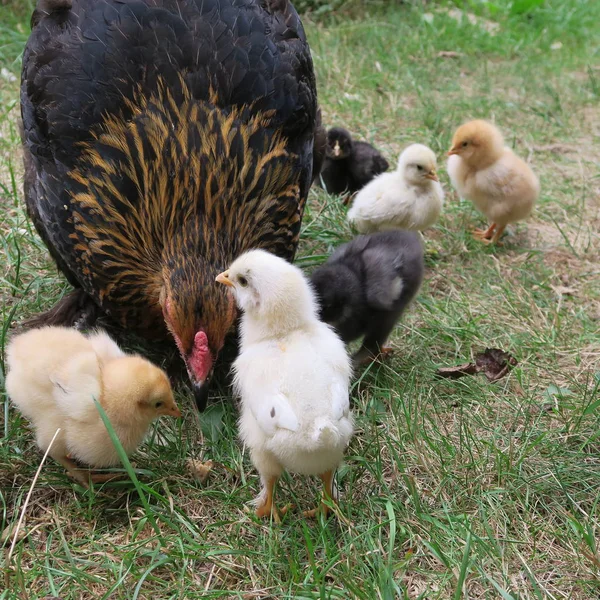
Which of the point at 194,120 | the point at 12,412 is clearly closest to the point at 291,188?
the point at 194,120

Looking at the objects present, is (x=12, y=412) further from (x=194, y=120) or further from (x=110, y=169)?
(x=194, y=120)

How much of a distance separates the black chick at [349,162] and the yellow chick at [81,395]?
7.66ft

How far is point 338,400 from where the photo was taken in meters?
2.09

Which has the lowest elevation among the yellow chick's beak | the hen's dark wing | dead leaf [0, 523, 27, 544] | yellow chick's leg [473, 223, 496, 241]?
dead leaf [0, 523, 27, 544]

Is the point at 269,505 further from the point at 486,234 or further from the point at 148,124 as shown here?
the point at 486,234

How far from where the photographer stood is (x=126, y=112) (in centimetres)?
271

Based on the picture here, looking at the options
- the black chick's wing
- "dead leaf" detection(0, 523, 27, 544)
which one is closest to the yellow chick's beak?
"dead leaf" detection(0, 523, 27, 544)

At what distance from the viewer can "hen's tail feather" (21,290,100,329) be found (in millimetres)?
3170

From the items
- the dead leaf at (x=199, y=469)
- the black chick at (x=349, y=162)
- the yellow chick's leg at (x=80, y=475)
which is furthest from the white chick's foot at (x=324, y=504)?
the black chick at (x=349, y=162)

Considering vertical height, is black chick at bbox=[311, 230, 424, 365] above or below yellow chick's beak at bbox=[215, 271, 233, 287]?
below

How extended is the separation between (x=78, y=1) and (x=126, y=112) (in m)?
0.63

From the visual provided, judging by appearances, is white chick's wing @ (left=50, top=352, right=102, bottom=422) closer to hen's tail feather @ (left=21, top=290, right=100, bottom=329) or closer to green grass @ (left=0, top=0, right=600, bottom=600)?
green grass @ (left=0, top=0, right=600, bottom=600)

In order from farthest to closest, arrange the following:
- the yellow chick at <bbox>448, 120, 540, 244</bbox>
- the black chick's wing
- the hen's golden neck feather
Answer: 1. the black chick's wing
2. the yellow chick at <bbox>448, 120, 540, 244</bbox>
3. the hen's golden neck feather

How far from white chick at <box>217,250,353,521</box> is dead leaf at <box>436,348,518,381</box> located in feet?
2.84
